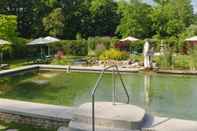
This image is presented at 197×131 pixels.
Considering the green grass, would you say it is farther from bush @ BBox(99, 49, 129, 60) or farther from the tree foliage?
the tree foliage

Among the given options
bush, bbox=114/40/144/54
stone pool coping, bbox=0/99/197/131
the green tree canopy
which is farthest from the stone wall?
bush, bbox=114/40/144/54

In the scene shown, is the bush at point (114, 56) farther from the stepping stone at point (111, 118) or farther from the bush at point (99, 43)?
the stepping stone at point (111, 118)

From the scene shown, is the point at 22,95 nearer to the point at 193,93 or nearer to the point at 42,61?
Result: the point at 193,93

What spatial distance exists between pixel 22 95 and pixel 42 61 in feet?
28.7

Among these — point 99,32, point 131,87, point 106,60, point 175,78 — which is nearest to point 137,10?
point 99,32

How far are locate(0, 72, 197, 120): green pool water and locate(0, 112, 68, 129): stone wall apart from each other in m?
2.49

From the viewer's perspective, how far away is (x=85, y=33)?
35.6 m

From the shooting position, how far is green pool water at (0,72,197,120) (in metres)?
10.9

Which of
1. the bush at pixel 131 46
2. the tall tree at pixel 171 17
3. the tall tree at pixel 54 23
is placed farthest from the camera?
the tall tree at pixel 171 17

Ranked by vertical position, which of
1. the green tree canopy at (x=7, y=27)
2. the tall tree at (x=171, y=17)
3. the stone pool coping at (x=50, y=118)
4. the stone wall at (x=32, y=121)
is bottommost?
the stone wall at (x=32, y=121)

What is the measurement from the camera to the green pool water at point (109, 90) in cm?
1092

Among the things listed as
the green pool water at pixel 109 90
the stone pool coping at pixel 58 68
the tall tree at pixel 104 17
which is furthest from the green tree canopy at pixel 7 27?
the tall tree at pixel 104 17

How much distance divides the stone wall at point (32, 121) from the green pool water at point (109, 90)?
2493 millimetres

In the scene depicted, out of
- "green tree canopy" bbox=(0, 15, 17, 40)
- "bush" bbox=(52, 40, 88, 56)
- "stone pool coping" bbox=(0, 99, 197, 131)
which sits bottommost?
"stone pool coping" bbox=(0, 99, 197, 131)
